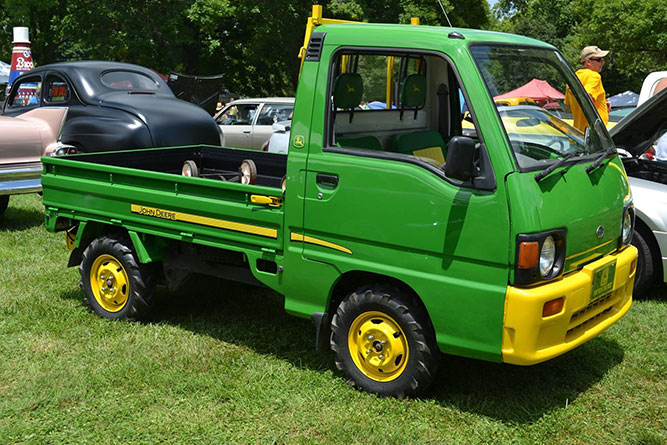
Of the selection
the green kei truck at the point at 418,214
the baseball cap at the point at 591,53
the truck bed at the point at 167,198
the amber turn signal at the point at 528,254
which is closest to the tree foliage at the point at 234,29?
the baseball cap at the point at 591,53

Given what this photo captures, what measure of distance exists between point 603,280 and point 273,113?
1116cm

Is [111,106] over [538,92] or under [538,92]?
under

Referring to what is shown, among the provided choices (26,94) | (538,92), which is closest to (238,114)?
(26,94)

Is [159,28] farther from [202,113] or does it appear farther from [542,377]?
[542,377]

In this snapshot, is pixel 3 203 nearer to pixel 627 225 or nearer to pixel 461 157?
pixel 461 157

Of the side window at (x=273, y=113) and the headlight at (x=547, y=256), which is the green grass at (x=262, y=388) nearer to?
the headlight at (x=547, y=256)

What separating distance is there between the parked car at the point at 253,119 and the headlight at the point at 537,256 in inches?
432

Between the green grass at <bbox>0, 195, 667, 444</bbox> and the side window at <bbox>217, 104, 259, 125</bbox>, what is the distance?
30.7 ft

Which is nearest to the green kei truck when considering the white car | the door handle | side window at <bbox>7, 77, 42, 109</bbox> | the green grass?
the door handle

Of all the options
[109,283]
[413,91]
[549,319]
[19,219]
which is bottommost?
[19,219]

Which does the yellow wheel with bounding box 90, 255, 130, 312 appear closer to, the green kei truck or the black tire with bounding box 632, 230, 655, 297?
the green kei truck

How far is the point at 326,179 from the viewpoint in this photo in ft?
14.8

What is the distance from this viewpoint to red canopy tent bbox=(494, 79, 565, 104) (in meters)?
4.42

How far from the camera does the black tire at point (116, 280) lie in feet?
18.6
